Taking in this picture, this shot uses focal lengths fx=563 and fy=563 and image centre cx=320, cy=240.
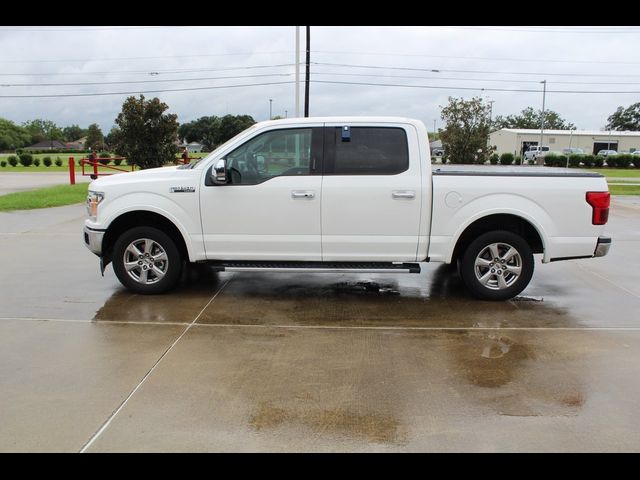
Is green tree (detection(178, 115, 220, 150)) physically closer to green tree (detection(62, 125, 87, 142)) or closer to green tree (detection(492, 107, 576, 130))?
green tree (detection(492, 107, 576, 130))

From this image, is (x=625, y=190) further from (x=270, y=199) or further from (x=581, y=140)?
(x=581, y=140)

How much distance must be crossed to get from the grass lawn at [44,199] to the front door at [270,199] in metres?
9.85

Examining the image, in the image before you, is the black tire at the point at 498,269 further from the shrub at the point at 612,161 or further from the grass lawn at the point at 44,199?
the shrub at the point at 612,161

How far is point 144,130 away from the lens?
2189 centimetres

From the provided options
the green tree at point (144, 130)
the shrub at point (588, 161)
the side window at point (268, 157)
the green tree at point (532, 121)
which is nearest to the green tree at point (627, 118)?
the green tree at point (532, 121)

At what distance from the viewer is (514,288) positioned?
6.24 meters

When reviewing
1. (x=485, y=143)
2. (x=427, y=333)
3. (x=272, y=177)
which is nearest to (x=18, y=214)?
(x=272, y=177)

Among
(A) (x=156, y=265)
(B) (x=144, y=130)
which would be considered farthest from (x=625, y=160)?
(A) (x=156, y=265)

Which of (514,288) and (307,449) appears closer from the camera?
(307,449)

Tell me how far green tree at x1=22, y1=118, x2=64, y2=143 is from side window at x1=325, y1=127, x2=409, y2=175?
6231 inches

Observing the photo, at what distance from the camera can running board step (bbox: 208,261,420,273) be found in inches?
241

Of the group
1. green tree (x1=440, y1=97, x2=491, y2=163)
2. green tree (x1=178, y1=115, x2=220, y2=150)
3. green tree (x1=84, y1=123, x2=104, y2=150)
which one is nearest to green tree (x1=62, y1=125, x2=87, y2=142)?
green tree (x1=84, y1=123, x2=104, y2=150)
